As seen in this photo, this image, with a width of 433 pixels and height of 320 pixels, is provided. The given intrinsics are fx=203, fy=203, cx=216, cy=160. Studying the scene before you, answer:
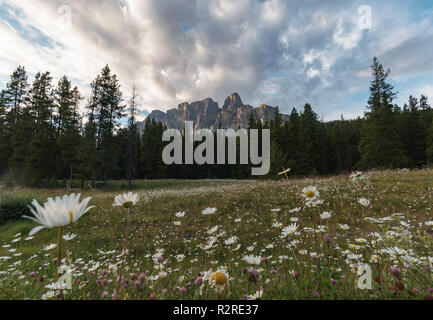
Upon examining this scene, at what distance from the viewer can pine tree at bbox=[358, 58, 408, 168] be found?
1007 inches

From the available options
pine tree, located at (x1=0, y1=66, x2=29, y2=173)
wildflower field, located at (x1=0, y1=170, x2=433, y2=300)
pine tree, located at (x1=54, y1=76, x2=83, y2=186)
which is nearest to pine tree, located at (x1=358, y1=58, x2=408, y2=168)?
wildflower field, located at (x1=0, y1=170, x2=433, y2=300)

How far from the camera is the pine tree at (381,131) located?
25.6 meters

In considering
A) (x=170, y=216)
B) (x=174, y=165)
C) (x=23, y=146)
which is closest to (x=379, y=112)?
(x=170, y=216)

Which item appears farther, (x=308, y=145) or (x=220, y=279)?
(x=308, y=145)

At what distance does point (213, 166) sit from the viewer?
52.5 m

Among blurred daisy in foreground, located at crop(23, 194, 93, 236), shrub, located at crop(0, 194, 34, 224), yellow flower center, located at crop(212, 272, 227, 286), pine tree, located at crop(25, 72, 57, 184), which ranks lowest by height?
shrub, located at crop(0, 194, 34, 224)

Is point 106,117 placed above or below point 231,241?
above

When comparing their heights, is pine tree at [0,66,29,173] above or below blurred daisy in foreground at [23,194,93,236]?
above

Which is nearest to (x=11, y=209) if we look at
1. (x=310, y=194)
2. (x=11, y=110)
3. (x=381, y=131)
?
(x=310, y=194)

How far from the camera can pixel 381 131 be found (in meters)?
26.1

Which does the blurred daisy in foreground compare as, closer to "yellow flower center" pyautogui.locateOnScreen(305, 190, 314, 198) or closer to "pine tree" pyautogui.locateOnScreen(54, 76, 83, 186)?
"yellow flower center" pyautogui.locateOnScreen(305, 190, 314, 198)

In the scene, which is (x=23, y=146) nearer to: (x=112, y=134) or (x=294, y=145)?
(x=112, y=134)

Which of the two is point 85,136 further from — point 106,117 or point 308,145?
point 308,145
